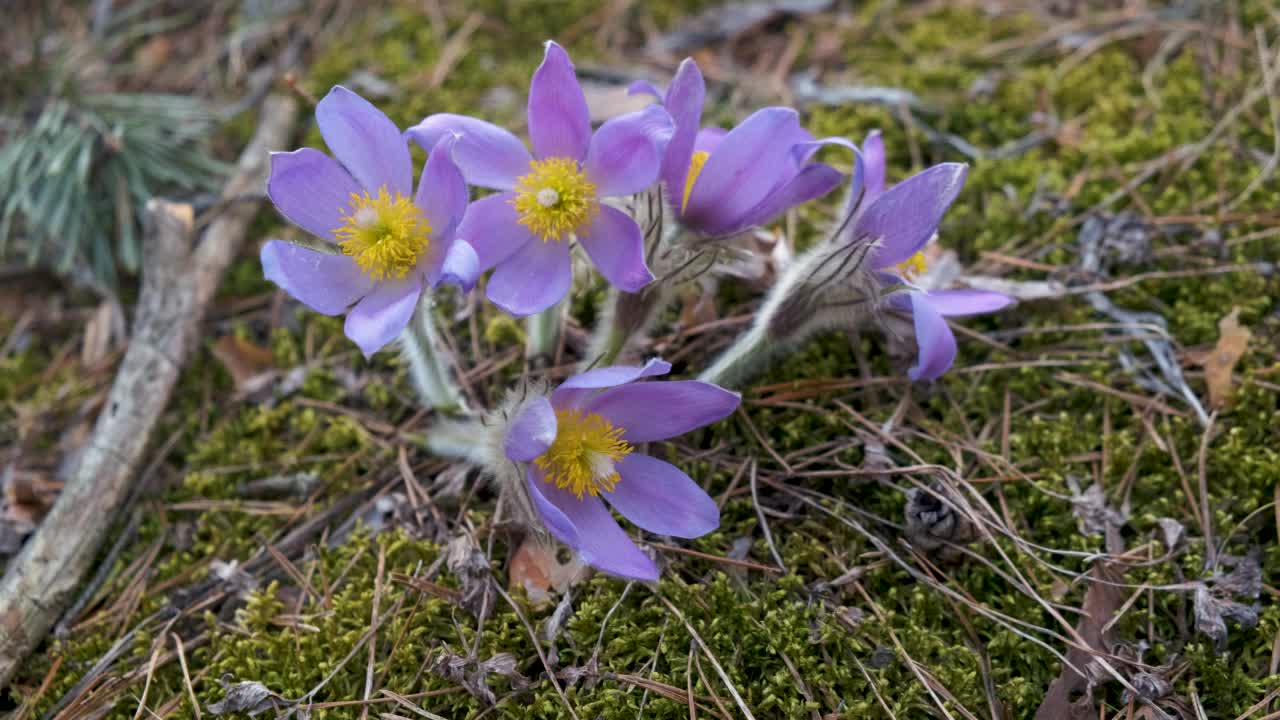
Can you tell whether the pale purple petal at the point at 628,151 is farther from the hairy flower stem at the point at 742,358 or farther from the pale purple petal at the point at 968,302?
the pale purple petal at the point at 968,302

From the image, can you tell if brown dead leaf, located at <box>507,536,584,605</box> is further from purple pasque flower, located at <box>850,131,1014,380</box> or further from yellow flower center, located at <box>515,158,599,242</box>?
purple pasque flower, located at <box>850,131,1014,380</box>

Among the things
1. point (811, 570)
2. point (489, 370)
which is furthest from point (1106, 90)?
point (489, 370)

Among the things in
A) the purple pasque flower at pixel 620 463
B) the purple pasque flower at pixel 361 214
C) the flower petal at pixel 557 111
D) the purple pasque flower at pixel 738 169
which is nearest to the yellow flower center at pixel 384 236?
the purple pasque flower at pixel 361 214

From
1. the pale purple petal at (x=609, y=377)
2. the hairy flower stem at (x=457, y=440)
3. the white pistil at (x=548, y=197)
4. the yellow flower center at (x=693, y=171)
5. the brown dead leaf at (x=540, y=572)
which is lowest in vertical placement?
the brown dead leaf at (x=540, y=572)

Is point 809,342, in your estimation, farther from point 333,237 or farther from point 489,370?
point 333,237

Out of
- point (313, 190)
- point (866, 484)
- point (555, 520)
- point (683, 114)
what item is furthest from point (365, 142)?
point (866, 484)

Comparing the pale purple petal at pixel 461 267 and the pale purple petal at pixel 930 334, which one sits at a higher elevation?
the pale purple petal at pixel 461 267

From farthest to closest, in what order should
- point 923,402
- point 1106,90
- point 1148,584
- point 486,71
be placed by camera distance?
point 486,71 → point 1106,90 → point 923,402 → point 1148,584
